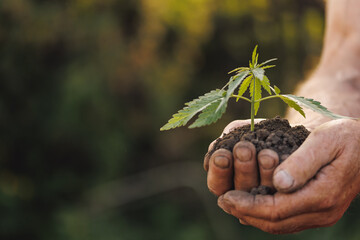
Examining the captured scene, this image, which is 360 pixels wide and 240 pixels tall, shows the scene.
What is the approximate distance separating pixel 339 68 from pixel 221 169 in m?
1.33

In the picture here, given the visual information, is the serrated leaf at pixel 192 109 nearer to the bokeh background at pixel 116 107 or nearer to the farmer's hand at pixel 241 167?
the farmer's hand at pixel 241 167

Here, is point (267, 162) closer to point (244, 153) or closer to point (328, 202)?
point (244, 153)

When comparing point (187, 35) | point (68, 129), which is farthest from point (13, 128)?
point (187, 35)

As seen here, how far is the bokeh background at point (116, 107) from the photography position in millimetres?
4984

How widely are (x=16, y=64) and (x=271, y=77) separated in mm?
3113

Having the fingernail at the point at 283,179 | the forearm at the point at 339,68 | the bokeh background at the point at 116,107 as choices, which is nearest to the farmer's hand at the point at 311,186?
the fingernail at the point at 283,179

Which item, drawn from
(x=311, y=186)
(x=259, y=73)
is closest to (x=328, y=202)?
(x=311, y=186)

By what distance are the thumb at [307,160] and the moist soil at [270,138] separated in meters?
0.06

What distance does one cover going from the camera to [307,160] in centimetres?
157

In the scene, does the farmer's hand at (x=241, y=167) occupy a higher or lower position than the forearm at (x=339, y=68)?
lower

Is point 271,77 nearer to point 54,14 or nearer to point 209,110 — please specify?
point 54,14

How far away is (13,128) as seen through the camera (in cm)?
505

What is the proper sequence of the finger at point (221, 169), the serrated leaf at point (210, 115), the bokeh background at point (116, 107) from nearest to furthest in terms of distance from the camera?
1. the serrated leaf at point (210, 115)
2. the finger at point (221, 169)
3. the bokeh background at point (116, 107)

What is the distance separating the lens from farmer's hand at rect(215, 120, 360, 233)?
156 centimetres
